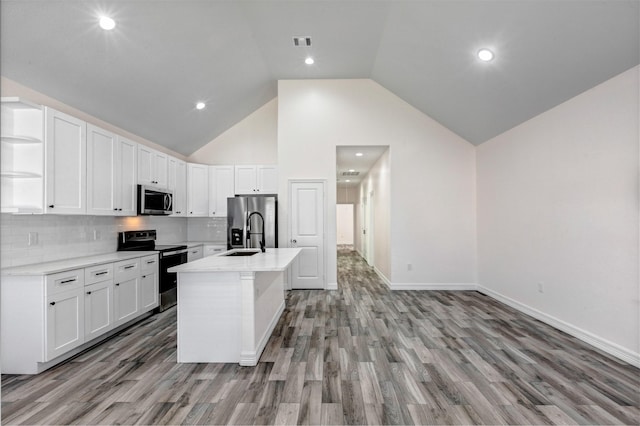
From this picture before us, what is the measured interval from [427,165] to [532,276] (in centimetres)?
240

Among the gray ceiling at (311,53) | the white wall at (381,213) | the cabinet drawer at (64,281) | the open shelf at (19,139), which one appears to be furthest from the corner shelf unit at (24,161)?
the white wall at (381,213)

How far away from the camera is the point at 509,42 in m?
3.02

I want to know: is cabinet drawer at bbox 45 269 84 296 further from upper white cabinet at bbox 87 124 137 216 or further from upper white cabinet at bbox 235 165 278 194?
upper white cabinet at bbox 235 165 278 194

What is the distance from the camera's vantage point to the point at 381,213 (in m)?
6.41

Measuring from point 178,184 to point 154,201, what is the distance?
1034mm

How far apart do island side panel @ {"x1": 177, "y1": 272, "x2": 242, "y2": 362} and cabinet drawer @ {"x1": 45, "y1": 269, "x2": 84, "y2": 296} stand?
1006mm

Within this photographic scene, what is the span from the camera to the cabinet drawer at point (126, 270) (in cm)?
326

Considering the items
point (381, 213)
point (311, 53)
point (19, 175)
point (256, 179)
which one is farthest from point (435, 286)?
point (19, 175)

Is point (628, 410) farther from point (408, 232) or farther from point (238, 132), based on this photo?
point (238, 132)

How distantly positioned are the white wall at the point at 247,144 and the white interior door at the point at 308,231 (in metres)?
1.33

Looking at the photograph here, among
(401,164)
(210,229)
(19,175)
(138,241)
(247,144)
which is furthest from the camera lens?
(247,144)

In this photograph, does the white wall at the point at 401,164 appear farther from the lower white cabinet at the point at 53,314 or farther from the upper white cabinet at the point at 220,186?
the lower white cabinet at the point at 53,314

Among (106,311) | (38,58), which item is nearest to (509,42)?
(38,58)

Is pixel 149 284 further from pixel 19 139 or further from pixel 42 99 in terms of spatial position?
pixel 42 99
